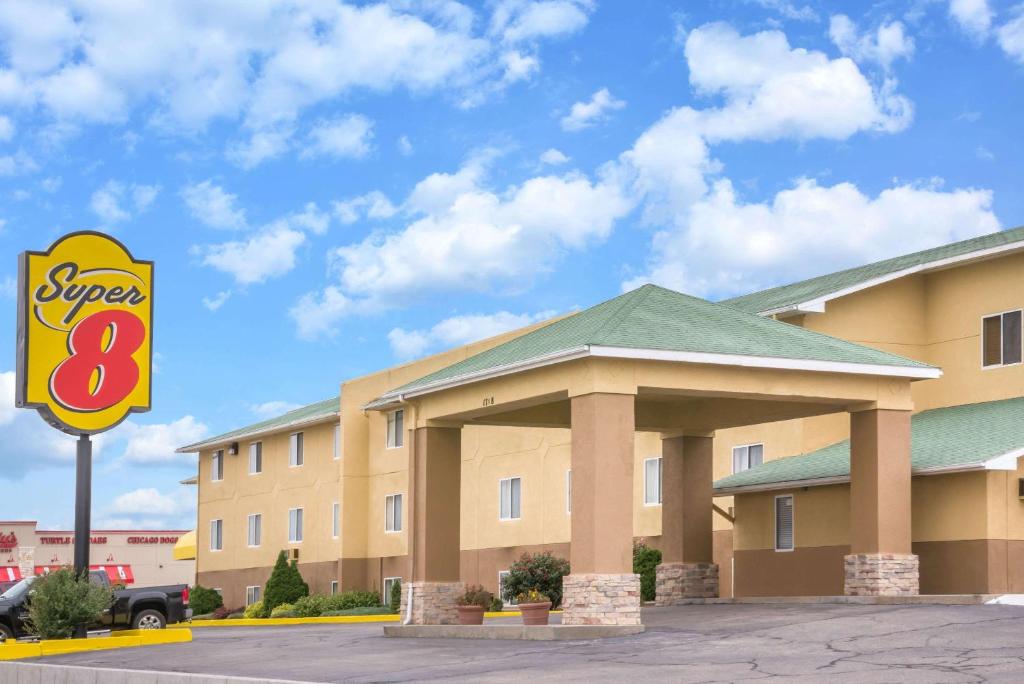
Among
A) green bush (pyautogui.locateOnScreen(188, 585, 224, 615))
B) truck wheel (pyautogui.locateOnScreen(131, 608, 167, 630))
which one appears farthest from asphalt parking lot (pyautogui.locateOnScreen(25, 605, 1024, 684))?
green bush (pyautogui.locateOnScreen(188, 585, 224, 615))

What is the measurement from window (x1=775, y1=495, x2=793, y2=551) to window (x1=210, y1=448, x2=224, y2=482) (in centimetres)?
3899

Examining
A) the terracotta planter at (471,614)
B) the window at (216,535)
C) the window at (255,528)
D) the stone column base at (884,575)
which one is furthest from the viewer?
the window at (216,535)

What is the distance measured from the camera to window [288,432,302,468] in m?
59.6

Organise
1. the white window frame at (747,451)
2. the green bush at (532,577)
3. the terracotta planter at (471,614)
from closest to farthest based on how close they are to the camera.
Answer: the terracotta planter at (471,614), the green bush at (532,577), the white window frame at (747,451)

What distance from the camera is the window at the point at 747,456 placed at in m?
36.3

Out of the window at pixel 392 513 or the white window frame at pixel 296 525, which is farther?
the white window frame at pixel 296 525

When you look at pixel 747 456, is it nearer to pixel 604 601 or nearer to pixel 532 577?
pixel 532 577

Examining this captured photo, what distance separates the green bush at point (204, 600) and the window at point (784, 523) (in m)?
34.6

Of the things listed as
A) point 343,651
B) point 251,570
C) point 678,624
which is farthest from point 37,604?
point 251,570

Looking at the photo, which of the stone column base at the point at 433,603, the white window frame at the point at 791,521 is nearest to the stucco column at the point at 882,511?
the white window frame at the point at 791,521

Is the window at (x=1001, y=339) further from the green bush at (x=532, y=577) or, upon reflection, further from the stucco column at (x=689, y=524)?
the green bush at (x=532, y=577)

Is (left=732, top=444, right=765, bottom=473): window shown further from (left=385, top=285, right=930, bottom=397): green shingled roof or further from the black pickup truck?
the black pickup truck

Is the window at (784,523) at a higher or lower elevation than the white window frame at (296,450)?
lower

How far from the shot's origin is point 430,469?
98.2ft
